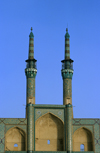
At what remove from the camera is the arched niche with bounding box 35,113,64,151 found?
122ft

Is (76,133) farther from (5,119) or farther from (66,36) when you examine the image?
(66,36)

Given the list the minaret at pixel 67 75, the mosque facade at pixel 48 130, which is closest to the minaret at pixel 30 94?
the mosque facade at pixel 48 130

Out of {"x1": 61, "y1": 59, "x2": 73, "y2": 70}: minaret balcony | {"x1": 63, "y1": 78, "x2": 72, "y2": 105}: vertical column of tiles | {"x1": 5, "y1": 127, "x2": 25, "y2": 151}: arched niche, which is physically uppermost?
{"x1": 61, "y1": 59, "x2": 73, "y2": 70}: minaret balcony

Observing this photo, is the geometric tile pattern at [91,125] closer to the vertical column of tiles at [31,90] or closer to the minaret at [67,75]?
the minaret at [67,75]

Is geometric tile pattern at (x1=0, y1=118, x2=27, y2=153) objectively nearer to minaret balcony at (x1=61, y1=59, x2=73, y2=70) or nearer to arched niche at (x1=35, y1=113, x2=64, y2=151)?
arched niche at (x1=35, y1=113, x2=64, y2=151)

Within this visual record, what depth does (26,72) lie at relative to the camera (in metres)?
38.3

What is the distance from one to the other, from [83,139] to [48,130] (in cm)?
327

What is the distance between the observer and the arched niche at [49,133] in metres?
37.1

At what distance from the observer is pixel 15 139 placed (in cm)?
3684

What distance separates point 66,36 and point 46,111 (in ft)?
25.3

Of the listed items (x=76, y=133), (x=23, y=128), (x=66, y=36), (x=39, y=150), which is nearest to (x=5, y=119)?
(x=23, y=128)

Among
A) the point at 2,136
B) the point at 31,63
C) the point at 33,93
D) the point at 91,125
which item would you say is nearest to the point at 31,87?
the point at 33,93

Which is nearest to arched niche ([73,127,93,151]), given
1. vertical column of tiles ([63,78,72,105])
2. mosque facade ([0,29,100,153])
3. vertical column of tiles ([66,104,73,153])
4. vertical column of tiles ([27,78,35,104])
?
mosque facade ([0,29,100,153])

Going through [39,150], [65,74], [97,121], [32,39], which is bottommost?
[39,150]
